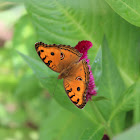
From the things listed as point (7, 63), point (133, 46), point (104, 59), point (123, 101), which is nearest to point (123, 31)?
point (133, 46)

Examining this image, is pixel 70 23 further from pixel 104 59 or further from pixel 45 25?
pixel 104 59

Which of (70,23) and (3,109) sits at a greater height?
(70,23)

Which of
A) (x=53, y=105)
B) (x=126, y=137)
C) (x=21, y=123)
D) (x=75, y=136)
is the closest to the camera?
(x=126, y=137)

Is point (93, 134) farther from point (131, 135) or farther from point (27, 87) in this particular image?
point (27, 87)

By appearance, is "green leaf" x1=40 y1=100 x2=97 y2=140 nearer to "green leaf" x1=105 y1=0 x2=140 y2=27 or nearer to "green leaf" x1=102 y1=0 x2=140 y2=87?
"green leaf" x1=102 y1=0 x2=140 y2=87

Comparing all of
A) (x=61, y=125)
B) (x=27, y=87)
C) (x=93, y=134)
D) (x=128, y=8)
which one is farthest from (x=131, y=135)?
(x=27, y=87)

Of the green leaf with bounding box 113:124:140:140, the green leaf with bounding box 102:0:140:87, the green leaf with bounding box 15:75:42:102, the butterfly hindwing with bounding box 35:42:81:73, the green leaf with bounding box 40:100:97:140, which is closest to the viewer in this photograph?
the green leaf with bounding box 113:124:140:140

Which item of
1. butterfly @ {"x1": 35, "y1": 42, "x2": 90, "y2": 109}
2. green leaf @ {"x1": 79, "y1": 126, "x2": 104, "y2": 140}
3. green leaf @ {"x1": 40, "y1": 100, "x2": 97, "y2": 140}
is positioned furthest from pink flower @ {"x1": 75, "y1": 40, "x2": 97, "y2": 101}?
green leaf @ {"x1": 40, "y1": 100, "x2": 97, "y2": 140}
